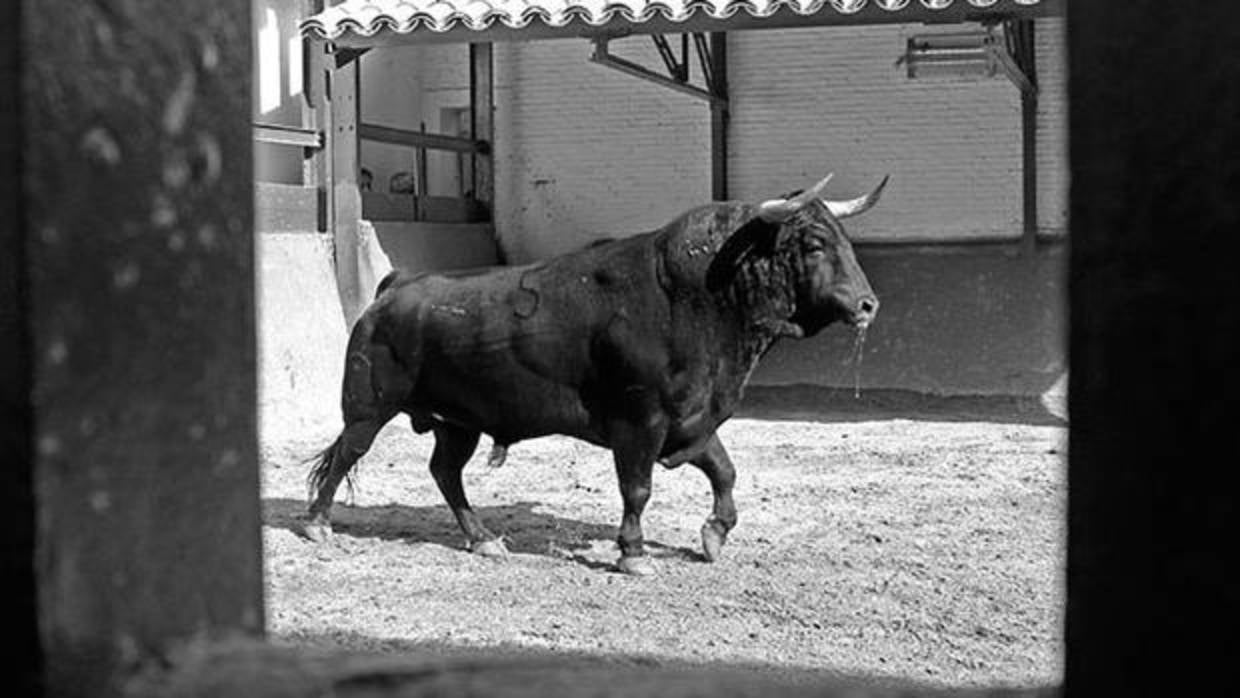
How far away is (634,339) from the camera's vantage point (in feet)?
26.5

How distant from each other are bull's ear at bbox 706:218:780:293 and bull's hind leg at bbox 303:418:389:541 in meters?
1.75

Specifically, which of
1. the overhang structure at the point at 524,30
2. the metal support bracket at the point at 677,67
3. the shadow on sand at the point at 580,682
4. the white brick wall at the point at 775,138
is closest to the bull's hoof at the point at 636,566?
the overhang structure at the point at 524,30

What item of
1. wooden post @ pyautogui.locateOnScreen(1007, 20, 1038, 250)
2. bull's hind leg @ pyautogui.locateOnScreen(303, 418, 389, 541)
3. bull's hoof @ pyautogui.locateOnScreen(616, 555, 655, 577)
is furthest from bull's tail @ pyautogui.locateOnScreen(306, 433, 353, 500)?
wooden post @ pyautogui.locateOnScreen(1007, 20, 1038, 250)

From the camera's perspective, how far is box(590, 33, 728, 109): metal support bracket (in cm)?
1319

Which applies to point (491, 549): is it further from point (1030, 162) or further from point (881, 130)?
point (881, 130)

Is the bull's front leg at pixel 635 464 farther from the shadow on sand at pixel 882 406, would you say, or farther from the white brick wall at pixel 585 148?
the white brick wall at pixel 585 148

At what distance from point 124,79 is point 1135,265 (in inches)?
A: 23.2

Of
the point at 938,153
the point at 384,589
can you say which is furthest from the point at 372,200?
the point at 384,589

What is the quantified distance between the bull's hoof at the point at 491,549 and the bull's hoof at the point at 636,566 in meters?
0.60

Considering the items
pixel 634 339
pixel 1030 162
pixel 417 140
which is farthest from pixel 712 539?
pixel 417 140

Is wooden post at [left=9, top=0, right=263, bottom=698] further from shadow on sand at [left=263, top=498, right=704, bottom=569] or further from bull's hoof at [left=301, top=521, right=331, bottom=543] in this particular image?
bull's hoof at [left=301, top=521, right=331, bottom=543]

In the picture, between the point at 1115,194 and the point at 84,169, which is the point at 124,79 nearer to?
the point at 84,169

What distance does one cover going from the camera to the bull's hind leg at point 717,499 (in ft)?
26.4

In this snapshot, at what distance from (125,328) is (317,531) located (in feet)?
24.8
